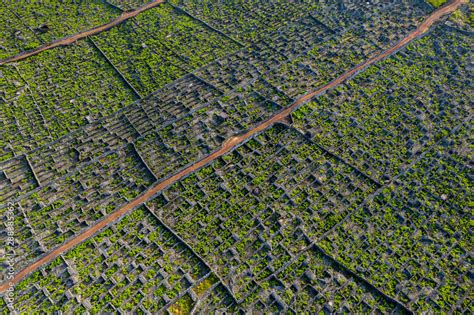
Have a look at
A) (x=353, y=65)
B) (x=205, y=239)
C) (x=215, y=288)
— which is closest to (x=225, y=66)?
(x=353, y=65)

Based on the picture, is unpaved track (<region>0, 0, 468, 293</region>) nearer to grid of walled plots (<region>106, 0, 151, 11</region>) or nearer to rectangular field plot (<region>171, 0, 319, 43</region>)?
rectangular field plot (<region>171, 0, 319, 43</region>)

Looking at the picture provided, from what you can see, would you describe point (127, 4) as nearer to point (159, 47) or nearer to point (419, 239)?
point (159, 47)

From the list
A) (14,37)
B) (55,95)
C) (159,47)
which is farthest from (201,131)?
(14,37)

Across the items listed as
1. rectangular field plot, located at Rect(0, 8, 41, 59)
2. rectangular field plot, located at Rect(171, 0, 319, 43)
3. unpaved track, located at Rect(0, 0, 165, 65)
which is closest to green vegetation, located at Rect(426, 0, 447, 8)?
rectangular field plot, located at Rect(171, 0, 319, 43)

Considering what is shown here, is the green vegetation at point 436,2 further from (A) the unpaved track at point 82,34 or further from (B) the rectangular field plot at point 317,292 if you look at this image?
(B) the rectangular field plot at point 317,292

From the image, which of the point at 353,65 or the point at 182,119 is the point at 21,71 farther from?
the point at 353,65

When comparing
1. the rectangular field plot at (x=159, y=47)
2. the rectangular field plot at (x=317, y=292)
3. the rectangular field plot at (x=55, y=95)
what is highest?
the rectangular field plot at (x=159, y=47)

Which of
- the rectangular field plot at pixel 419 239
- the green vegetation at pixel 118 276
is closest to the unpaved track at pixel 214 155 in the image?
the green vegetation at pixel 118 276
